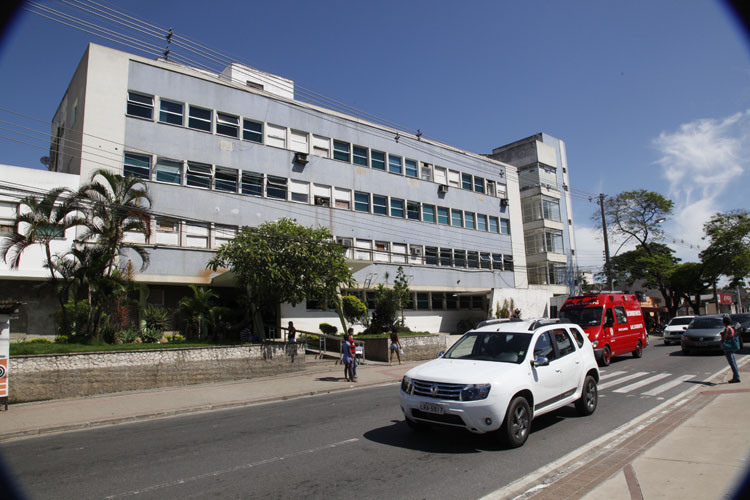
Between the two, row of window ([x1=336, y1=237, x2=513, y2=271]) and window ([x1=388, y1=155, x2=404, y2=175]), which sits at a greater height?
window ([x1=388, y1=155, x2=404, y2=175])

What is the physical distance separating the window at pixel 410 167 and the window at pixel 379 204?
3122 millimetres

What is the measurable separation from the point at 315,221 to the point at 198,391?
1418cm

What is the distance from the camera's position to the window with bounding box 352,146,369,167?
29719 mm

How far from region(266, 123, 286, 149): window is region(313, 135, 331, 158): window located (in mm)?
2038

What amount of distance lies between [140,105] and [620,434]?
2306 centimetres

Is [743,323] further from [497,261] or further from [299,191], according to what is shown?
[299,191]

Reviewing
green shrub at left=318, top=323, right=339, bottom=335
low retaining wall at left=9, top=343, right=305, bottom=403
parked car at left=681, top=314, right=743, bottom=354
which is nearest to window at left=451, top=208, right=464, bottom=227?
green shrub at left=318, top=323, right=339, bottom=335

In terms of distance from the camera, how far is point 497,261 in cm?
3678

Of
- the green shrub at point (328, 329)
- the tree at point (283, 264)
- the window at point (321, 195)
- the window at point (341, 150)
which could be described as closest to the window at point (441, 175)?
the window at point (341, 150)

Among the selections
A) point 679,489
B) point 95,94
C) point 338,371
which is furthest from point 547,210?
point 679,489

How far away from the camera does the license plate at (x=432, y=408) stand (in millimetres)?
6621

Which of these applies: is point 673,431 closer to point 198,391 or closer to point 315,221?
point 198,391

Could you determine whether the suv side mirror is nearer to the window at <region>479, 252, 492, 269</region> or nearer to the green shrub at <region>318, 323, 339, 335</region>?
the green shrub at <region>318, 323, 339, 335</region>

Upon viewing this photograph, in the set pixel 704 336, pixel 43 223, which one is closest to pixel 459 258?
pixel 704 336
